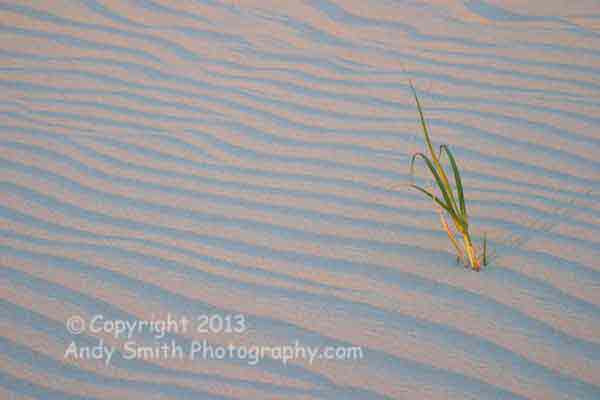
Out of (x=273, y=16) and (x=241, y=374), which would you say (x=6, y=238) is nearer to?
(x=241, y=374)

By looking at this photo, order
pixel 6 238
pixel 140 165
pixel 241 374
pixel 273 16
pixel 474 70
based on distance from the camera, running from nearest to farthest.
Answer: pixel 241 374 < pixel 6 238 < pixel 140 165 < pixel 474 70 < pixel 273 16

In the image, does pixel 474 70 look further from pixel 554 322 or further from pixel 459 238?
pixel 554 322

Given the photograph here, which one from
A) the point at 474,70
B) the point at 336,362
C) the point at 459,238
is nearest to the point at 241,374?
the point at 336,362

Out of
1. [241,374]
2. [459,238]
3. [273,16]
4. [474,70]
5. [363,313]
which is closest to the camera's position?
[241,374]

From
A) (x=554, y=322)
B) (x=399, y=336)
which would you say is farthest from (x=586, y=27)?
(x=399, y=336)

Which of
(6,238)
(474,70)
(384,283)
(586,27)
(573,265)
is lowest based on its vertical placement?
(6,238)

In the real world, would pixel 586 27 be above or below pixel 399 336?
above

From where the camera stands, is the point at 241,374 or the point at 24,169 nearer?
the point at 241,374
